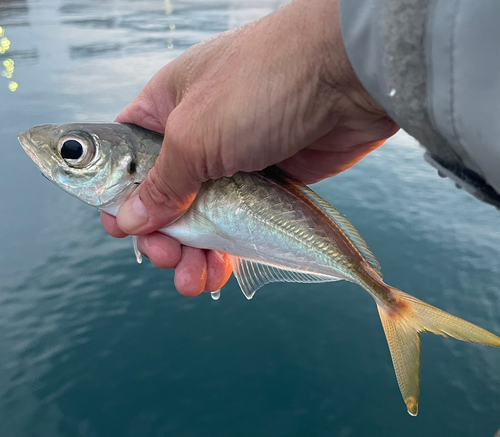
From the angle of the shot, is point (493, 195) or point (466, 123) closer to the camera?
point (466, 123)

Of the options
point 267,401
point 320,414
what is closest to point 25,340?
point 267,401

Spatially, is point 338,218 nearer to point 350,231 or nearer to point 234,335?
point 350,231

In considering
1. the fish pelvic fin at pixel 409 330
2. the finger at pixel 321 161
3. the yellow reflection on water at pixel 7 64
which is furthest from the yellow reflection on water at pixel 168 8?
the fish pelvic fin at pixel 409 330

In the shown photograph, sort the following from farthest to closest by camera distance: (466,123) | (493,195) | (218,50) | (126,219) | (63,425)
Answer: (63,425) → (126,219) → (218,50) → (493,195) → (466,123)

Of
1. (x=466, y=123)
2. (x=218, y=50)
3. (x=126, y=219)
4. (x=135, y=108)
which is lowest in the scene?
(x=126, y=219)

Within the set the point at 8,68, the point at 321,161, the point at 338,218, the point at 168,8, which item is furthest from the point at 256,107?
the point at 168,8

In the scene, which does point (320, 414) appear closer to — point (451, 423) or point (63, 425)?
point (451, 423)

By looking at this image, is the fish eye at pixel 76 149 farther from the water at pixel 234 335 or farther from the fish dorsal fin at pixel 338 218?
the water at pixel 234 335
